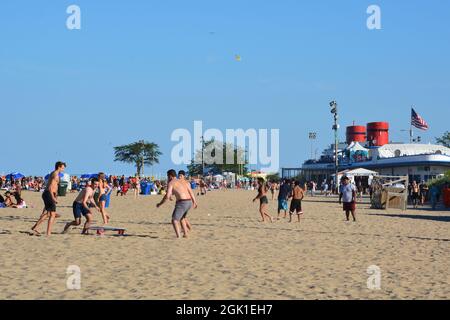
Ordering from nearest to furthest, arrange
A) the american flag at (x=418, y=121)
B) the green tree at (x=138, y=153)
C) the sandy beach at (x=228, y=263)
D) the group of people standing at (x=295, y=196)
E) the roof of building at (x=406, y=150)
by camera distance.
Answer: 1. the sandy beach at (x=228, y=263)
2. the group of people standing at (x=295, y=196)
3. the american flag at (x=418, y=121)
4. the roof of building at (x=406, y=150)
5. the green tree at (x=138, y=153)

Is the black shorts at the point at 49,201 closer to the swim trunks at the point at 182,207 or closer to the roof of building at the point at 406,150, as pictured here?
the swim trunks at the point at 182,207

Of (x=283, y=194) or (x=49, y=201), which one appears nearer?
(x=49, y=201)

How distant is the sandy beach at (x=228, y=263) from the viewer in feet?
26.8

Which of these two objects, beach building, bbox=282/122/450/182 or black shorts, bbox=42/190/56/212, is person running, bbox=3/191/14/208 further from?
beach building, bbox=282/122/450/182

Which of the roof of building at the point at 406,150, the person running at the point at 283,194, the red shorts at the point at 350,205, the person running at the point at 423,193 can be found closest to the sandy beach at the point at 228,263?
the red shorts at the point at 350,205

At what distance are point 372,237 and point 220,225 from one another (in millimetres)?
4782

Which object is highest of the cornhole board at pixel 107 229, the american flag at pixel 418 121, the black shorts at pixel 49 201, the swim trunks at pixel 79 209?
the american flag at pixel 418 121

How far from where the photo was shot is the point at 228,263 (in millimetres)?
10742

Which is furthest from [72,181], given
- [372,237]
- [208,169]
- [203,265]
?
[208,169]

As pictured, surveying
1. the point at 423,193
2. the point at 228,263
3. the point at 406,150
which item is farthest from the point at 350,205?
the point at 406,150

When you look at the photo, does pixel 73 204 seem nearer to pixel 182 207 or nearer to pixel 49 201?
pixel 49 201

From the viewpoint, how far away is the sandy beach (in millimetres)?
8180
